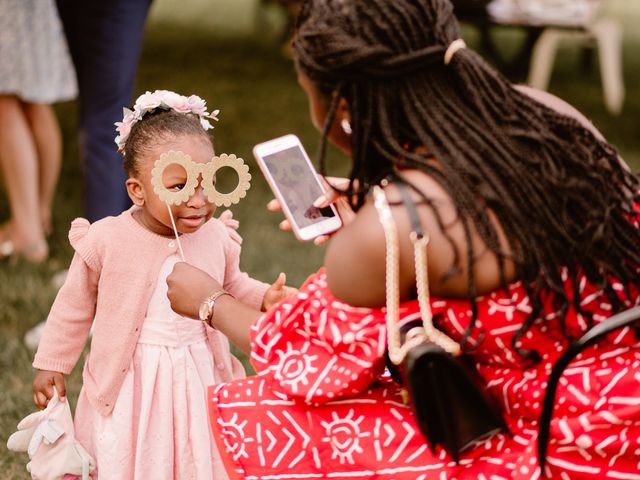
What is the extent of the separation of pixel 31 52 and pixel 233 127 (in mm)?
2803

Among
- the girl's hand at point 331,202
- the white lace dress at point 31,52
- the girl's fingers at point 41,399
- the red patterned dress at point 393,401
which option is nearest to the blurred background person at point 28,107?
the white lace dress at point 31,52

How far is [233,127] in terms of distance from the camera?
7.08 m

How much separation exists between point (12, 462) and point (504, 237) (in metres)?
1.81

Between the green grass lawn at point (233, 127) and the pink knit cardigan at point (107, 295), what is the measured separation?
645 mm

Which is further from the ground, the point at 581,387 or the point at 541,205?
the point at 541,205

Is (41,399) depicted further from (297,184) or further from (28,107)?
(28,107)

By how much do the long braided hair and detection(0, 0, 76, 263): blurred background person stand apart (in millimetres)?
2674

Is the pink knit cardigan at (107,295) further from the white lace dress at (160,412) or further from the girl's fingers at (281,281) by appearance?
the girl's fingers at (281,281)

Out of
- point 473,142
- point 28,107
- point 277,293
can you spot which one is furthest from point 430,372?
point 28,107

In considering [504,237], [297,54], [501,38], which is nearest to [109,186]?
[297,54]

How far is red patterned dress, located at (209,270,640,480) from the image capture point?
188 cm

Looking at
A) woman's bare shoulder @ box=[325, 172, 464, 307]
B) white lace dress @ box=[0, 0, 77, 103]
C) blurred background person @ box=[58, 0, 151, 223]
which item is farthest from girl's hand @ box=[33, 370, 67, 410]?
white lace dress @ box=[0, 0, 77, 103]

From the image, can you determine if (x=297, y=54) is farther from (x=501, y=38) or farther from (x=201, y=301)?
(x=501, y=38)

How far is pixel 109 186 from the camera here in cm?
381
